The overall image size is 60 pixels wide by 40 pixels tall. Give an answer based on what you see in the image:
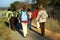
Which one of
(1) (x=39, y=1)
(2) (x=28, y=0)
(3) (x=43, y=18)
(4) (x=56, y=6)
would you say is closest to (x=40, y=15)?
(3) (x=43, y=18)

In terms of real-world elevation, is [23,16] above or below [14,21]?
above

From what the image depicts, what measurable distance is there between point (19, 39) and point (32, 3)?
21938 millimetres

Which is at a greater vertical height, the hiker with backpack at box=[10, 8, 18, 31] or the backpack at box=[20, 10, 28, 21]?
the backpack at box=[20, 10, 28, 21]

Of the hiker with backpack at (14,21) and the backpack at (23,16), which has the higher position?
the backpack at (23,16)

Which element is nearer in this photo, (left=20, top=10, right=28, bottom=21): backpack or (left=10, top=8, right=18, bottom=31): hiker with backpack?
(left=20, top=10, right=28, bottom=21): backpack

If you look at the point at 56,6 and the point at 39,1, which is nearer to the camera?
the point at 56,6

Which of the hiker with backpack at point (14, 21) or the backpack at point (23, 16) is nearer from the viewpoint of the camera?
the backpack at point (23, 16)

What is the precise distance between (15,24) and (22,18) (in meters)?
2.23

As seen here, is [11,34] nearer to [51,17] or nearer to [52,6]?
[51,17]

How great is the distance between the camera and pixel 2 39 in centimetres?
1191

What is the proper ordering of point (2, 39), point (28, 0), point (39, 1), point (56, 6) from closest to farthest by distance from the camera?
point (2, 39) → point (56, 6) → point (39, 1) → point (28, 0)

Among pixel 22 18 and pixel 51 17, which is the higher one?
pixel 22 18

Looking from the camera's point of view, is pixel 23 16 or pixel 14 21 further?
pixel 14 21

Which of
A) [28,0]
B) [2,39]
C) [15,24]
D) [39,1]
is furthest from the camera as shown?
[28,0]
